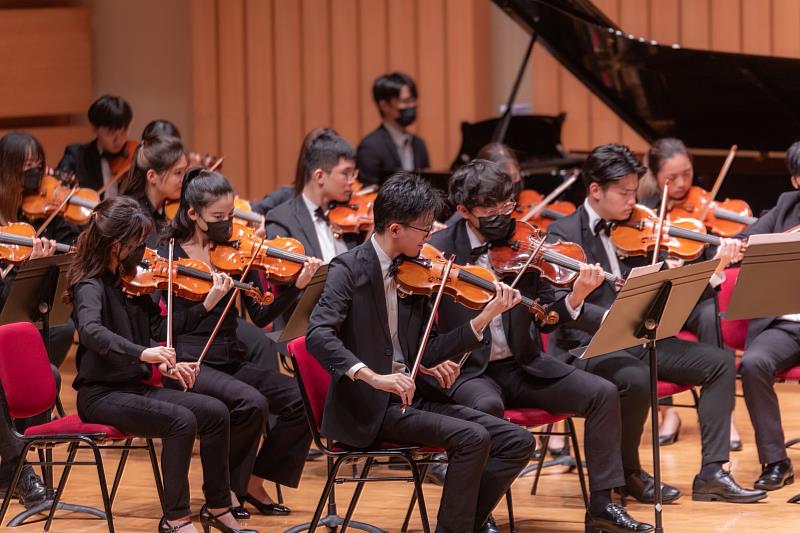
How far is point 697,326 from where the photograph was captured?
472 centimetres

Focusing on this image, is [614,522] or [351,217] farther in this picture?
[351,217]

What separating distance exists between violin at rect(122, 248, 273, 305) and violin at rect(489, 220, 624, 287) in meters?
0.78

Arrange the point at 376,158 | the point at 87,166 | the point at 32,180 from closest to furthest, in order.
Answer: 1. the point at 32,180
2. the point at 87,166
3. the point at 376,158

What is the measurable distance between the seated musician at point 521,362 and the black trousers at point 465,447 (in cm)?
16

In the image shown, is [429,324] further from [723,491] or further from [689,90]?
[689,90]

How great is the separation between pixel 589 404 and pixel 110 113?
8.97ft

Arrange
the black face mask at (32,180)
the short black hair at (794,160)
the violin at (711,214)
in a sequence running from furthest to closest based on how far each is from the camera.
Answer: the violin at (711,214), the black face mask at (32,180), the short black hair at (794,160)

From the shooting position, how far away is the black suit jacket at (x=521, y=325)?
3.86 m

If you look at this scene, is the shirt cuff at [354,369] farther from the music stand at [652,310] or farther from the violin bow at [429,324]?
the music stand at [652,310]

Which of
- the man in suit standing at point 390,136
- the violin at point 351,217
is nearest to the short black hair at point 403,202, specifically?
the violin at point 351,217

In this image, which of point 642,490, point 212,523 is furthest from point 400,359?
point 642,490

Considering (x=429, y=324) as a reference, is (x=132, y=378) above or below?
below

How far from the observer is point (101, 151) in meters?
5.76

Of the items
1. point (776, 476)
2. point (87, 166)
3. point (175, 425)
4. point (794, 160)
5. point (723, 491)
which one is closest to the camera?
point (175, 425)
